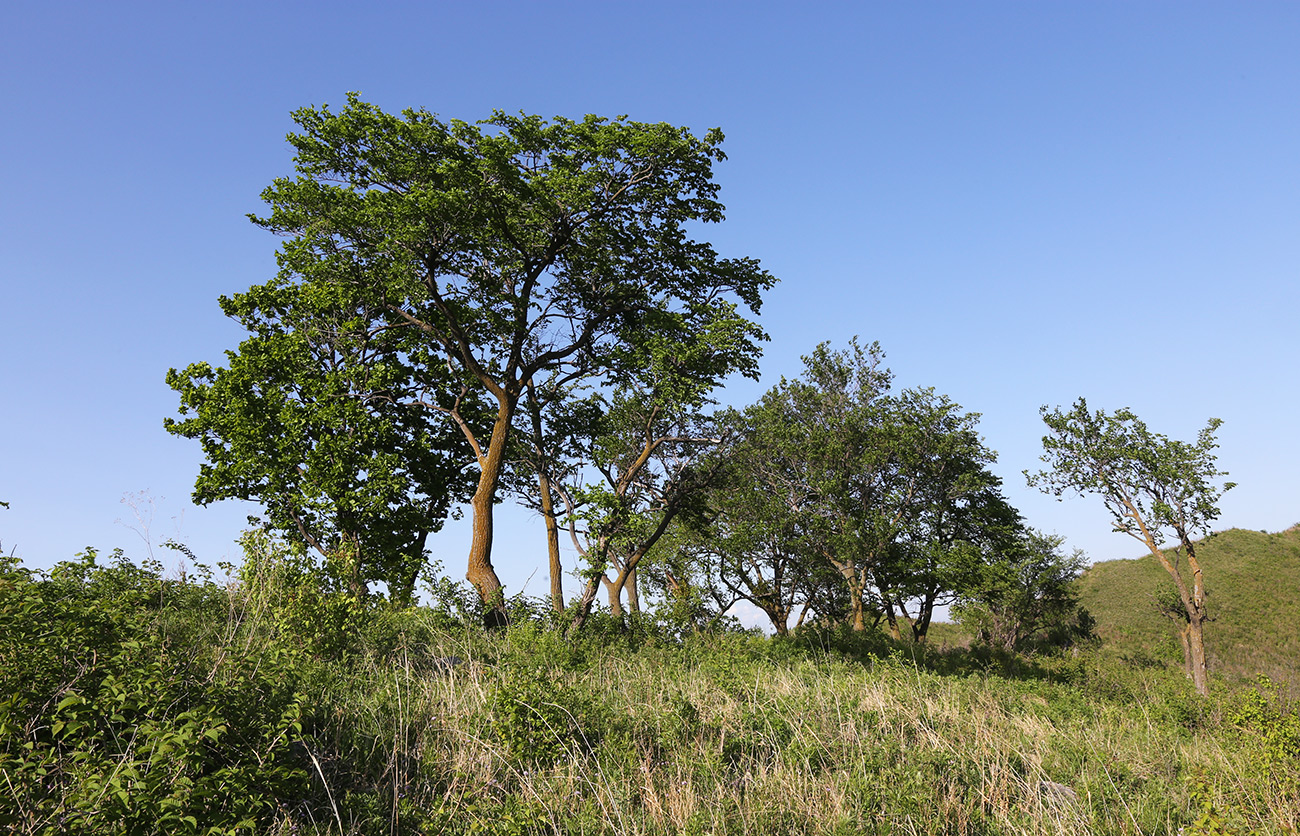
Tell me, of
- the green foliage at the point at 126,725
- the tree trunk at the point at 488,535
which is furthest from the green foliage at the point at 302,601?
the tree trunk at the point at 488,535

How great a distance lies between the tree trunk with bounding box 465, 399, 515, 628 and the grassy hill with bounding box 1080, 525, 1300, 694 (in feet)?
98.7

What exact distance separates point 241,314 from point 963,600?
29784 millimetres

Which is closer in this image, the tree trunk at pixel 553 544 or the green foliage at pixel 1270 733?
the green foliage at pixel 1270 733

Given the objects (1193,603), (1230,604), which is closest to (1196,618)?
(1193,603)

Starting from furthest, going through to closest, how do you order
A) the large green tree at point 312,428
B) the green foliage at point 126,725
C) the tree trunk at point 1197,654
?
the tree trunk at point 1197,654 → the large green tree at point 312,428 → the green foliage at point 126,725

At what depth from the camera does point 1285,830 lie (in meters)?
5.96

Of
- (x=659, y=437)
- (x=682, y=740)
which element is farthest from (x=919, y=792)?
(x=659, y=437)

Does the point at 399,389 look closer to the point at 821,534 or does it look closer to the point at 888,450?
the point at 821,534

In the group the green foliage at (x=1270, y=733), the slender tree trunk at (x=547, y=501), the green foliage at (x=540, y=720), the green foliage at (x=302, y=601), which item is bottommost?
the green foliage at (x=1270, y=733)

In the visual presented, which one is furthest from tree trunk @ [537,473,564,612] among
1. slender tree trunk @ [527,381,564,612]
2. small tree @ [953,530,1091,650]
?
small tree @ [953,530,1091,650]

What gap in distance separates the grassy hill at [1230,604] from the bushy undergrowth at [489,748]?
99.5 feet

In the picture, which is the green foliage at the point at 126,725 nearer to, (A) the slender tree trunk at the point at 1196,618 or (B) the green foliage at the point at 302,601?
(B) the green foliage at the point at 302,601

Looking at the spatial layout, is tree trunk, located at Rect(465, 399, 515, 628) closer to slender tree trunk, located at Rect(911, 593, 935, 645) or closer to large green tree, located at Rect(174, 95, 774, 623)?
large green tree, located at Rect(174, 95, 774, 623)

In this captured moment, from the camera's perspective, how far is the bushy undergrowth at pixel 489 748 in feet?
15.8
